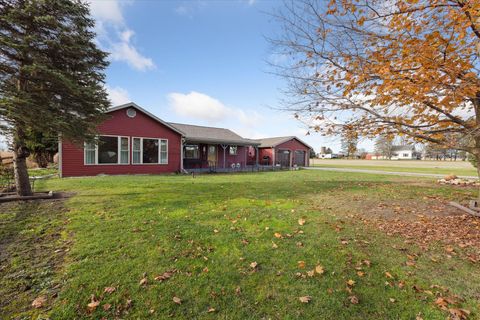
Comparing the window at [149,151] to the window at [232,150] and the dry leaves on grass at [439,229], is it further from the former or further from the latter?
the dry leaves on grass at [439,229]

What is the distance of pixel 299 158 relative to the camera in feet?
101

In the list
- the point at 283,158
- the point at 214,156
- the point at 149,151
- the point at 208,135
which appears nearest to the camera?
the point at 149,151

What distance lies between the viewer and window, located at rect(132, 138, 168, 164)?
15125 millimetres

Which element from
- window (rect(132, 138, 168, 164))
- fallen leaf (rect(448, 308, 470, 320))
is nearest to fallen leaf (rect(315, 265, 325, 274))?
fallen leaf (rect(448, 308, 470, 320))

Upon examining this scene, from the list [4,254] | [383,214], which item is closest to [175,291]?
[4,254]

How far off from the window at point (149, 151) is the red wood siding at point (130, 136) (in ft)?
0.96

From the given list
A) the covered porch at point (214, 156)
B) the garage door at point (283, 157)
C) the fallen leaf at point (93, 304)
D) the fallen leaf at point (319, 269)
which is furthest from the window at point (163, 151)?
the garage door at point (283, 157)

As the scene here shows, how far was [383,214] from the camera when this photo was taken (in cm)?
575

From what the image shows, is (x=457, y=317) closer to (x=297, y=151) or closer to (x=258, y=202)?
(x=258, y=202)

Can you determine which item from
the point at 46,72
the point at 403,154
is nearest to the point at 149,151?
the point at 46,72

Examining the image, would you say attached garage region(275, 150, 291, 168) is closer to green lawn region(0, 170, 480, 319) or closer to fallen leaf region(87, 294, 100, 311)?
green lawn region(0, 170, 480, 319)

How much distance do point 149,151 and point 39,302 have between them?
14.2 meters

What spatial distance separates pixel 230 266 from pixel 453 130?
5421mm

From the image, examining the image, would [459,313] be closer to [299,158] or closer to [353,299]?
[353,299]
